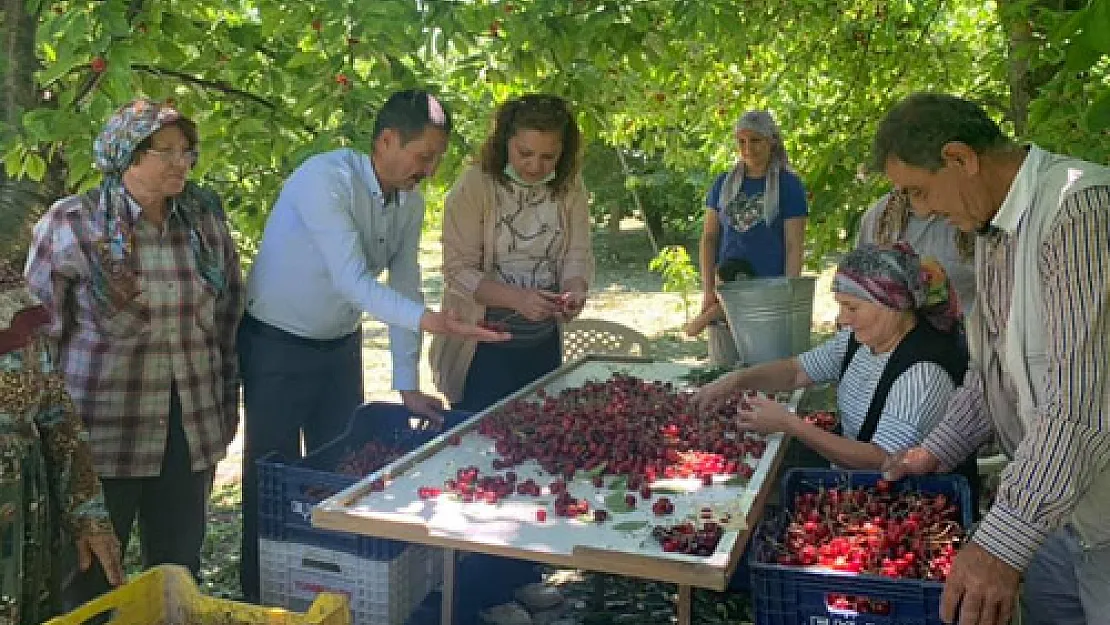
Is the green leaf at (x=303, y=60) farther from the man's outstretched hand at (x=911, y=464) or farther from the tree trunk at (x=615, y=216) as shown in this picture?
the tree trunk at (x=615, y=216)

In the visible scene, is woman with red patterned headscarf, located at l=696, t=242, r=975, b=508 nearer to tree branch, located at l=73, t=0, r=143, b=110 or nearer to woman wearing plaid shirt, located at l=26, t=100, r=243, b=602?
woman wearing plaid shirt, located at l=26, t=100, r=243, b=602

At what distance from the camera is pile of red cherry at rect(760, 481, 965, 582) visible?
2.23m

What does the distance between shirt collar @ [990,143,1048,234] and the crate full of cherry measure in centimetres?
76

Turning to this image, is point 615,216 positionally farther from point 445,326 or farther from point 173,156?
point 173,156

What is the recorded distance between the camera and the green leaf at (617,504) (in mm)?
2588

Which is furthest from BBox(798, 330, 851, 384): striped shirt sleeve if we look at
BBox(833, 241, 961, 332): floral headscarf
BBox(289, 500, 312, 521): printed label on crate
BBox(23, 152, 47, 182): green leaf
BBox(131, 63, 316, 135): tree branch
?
BBox(23, 152, 47, 182): green leaf

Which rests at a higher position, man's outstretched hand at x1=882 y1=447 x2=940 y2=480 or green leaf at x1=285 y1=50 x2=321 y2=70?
green leaf at x1=285 y1=50 x2=321 y2=70

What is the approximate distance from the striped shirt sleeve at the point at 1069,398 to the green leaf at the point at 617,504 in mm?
904

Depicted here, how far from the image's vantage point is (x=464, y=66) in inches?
164

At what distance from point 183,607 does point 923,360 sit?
2156 millimetres

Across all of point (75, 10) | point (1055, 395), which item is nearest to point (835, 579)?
point (1055, 395)

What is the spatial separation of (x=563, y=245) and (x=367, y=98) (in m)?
1.01

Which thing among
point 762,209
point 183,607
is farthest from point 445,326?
point 762,209

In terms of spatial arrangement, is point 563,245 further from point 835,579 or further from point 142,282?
point 835,579
